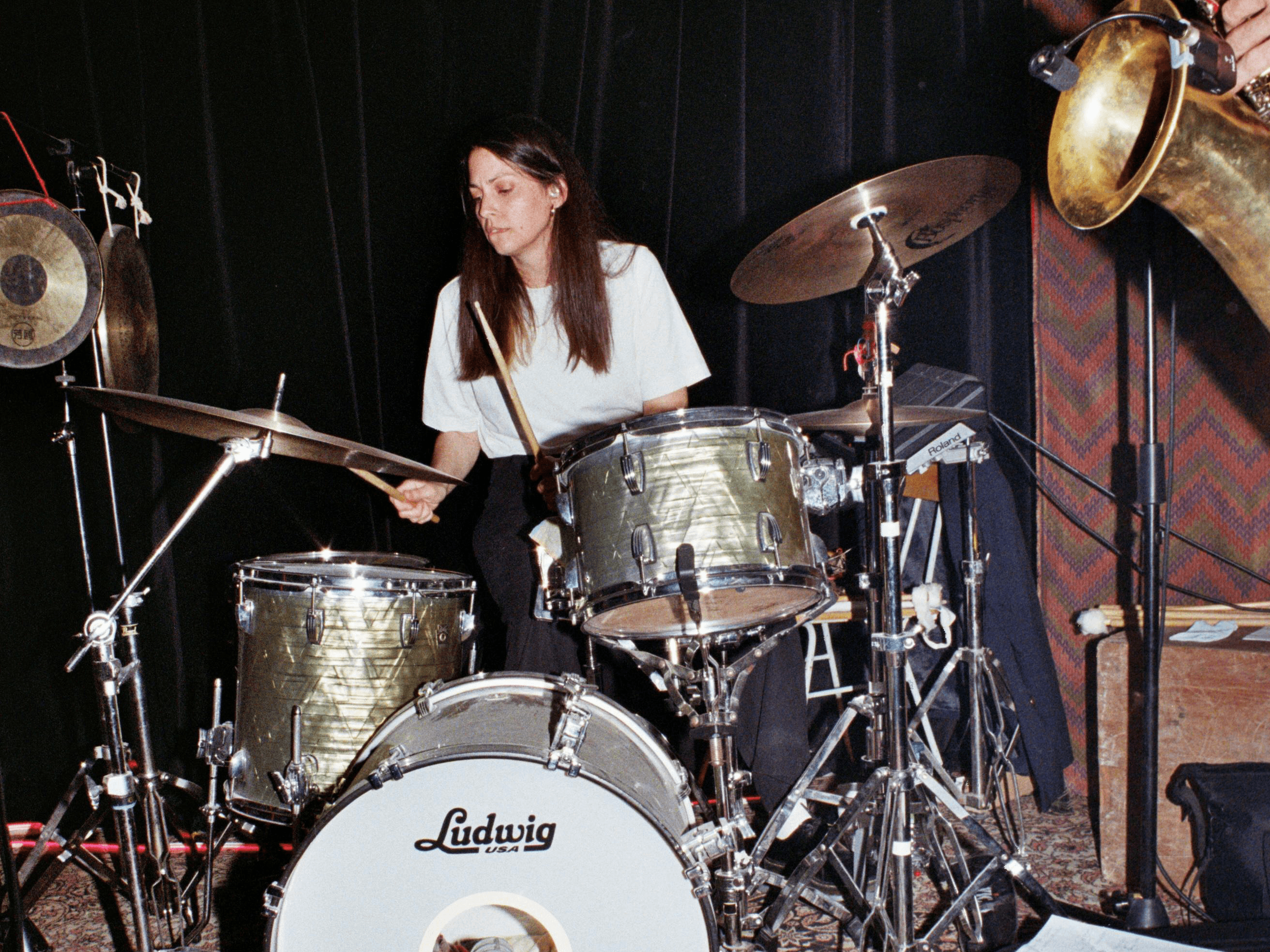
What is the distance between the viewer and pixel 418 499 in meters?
2.11

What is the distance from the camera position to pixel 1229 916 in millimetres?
1779

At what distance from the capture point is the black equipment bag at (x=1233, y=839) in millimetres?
1749

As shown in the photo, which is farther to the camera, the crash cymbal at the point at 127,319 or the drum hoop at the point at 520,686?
the crash cymbal at the point at 127,319

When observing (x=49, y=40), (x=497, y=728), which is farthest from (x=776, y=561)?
(x=49, y=40)

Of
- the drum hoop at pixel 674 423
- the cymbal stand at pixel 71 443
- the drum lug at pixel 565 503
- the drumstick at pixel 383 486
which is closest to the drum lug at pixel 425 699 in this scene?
the drum lug at pixel 565 503

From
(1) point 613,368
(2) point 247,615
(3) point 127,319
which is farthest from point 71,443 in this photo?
(1) point 613,368

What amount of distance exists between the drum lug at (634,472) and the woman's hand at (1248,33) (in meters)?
0.97

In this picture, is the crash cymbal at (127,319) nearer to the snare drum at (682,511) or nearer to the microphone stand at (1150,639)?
the snare drum at (682,511)

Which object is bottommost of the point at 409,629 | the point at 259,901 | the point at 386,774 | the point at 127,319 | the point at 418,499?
the point at 259,901

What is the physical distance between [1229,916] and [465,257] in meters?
2.18

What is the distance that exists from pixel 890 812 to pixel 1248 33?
1288mm

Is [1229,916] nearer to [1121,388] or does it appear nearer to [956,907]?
[956,907]

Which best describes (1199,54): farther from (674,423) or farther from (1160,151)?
(674,423)

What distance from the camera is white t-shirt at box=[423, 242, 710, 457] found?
2.29 metres
